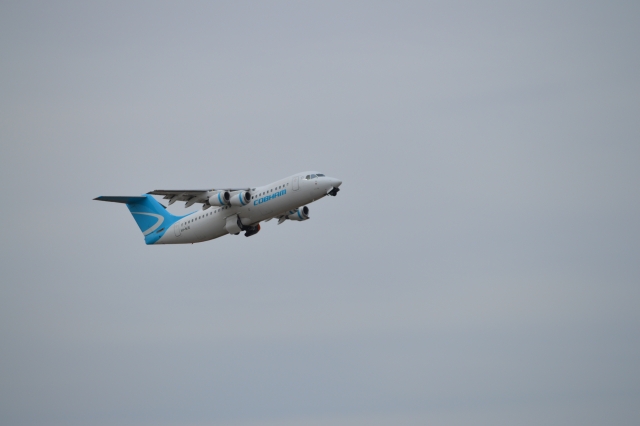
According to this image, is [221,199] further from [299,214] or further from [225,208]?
[299,214]

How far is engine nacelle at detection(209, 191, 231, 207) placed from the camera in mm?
46688

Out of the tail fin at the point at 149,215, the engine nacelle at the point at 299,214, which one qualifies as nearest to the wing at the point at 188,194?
the tail fin at the point at 149,215

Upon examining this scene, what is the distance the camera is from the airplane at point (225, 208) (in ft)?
147

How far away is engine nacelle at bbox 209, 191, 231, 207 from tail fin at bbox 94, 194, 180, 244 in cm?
533

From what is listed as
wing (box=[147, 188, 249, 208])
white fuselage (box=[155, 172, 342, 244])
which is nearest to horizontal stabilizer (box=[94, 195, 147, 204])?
white fuselage (box=[155, 172, 342, 244])

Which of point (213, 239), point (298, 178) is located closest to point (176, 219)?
point (213, 239)

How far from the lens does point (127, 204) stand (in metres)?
54.6

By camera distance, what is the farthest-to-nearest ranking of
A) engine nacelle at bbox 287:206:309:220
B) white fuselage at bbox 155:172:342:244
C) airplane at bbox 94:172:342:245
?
engine nacelle at bbox 287:206:309:220
airplane at bbox 94:172:342:245
white fuselage at bbox 155:172:342:244

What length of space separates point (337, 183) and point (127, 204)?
1619cm

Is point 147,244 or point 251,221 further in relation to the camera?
point 147,244

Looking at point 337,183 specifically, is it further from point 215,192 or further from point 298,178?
point 215,192

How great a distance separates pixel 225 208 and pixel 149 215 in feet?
24.2

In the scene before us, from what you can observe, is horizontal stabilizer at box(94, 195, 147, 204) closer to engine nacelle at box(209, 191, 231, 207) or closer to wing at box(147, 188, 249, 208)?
wing at box(147, 188, 249, 208)

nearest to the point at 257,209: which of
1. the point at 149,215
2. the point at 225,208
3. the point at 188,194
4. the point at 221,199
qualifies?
the point at 221,199
